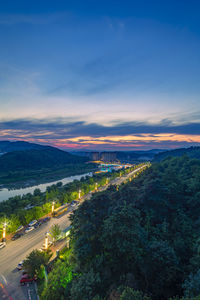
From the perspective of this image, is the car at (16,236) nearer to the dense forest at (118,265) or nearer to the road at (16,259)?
the road at (16,259)

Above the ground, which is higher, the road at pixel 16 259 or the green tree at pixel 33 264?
the green tree at pixel 33 264

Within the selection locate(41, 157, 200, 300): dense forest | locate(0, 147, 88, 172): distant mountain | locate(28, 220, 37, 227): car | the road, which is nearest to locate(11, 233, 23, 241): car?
the road

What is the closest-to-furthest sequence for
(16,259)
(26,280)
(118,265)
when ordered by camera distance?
(118,265) → (26,280) → (16,259)

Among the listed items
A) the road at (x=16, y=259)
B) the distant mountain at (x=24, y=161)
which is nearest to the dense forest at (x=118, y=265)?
the road at (x=16, y=259)

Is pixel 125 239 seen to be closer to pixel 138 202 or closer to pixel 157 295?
pixel 157 295

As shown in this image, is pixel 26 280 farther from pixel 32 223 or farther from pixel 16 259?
pixel 32 223

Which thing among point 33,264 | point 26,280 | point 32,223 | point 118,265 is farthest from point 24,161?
point 118,265

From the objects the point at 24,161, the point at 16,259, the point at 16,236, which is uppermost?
the point at 16,236

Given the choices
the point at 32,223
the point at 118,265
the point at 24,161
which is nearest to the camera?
the point at 118,265

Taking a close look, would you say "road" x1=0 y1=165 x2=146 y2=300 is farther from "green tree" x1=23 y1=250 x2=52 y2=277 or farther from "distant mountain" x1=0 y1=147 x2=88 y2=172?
"distant mountain" x1=0 y1=147 x2=88 y2=172
